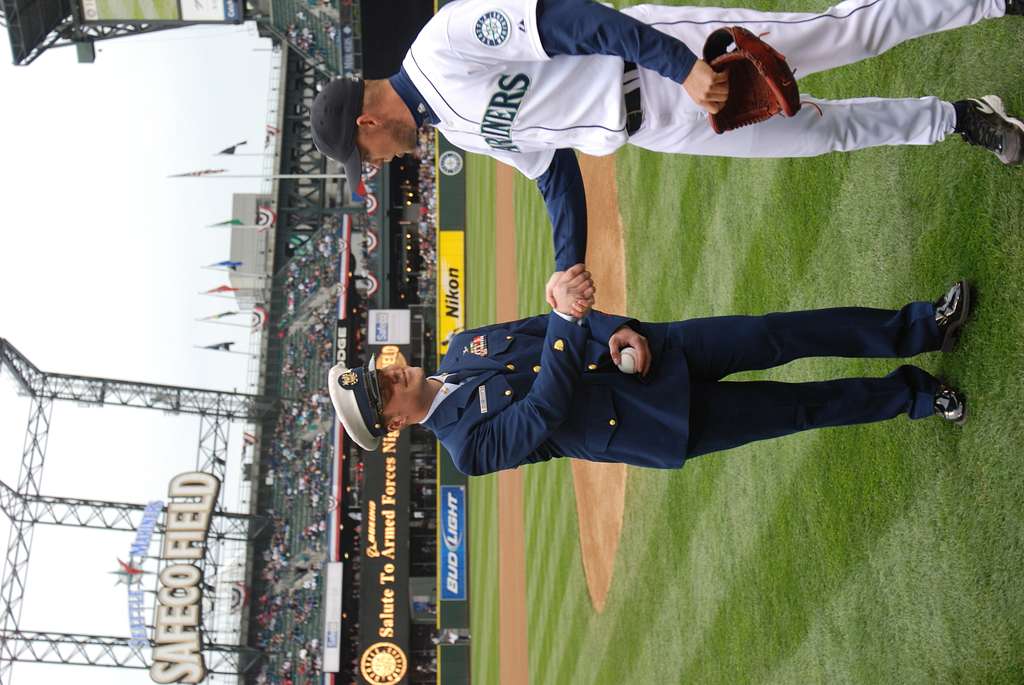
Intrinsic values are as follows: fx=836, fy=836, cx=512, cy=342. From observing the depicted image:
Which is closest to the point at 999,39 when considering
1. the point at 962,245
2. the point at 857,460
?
the point at 962,245

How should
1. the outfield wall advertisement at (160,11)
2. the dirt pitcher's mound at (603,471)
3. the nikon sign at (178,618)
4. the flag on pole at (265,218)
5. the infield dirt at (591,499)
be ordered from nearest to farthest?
the dirt pitcher's mound at (603,471) < the infield dirt at (591,499) < the nikon sign at (178,618) < the outfield wall advertisement at (160,11) < the flag on pole at (265,218)

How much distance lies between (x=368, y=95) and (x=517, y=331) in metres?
1.18

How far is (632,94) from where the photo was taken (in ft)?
9.77

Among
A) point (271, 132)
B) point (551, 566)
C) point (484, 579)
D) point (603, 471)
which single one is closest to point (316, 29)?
point (271, 132)

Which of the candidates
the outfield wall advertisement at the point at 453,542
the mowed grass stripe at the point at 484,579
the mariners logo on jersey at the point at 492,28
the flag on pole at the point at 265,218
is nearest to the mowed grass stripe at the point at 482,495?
the mowed grass stripe at the point at 484,579

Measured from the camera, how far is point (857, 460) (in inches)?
158

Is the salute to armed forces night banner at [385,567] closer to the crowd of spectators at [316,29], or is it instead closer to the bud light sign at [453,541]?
the bud light sign at [453,541]

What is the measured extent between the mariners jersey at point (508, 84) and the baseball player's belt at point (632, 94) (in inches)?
1.3

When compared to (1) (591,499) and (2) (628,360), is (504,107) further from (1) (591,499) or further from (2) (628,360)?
(1) (591,499)

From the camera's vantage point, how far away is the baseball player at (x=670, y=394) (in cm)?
327

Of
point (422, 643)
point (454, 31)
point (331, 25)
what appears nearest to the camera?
point (454, 31)

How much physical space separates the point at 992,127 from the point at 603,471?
6.76 meters

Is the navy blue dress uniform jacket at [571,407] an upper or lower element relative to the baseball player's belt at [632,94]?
lower

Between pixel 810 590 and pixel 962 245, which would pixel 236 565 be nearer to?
pixel 810 590
